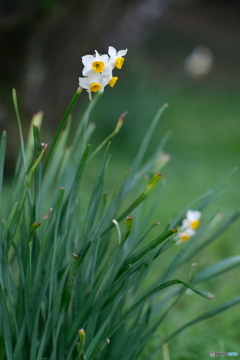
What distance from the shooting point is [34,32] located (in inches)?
119

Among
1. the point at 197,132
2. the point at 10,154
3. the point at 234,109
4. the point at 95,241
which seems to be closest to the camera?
the point at 95,241

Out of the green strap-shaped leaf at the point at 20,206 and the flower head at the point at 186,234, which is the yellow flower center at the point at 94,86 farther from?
the flower head at the point at 186,234

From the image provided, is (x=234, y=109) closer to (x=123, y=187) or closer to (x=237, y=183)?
(x=237, y=183)

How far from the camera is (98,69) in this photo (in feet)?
2.88

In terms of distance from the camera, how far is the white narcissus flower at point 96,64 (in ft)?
2.86

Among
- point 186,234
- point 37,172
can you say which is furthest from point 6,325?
point 186,234

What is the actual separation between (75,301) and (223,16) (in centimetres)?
933

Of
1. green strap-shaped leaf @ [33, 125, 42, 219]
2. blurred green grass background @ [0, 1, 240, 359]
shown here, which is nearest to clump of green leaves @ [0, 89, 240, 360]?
green strap-shaped leaf @ [33, 125, 42, 219]

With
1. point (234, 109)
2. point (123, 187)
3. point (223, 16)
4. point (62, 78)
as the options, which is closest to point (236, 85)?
point (234, 109)

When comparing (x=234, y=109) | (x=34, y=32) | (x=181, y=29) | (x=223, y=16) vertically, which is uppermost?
(x=223, y=16)

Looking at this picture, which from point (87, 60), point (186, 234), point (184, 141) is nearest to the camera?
point (87, 60)

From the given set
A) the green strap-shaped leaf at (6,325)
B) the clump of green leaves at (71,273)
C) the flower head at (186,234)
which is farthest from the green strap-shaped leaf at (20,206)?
the flower head at (186,234)

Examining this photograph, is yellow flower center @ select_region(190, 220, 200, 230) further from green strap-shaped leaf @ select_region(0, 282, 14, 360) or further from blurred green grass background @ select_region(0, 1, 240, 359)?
green strap-shaped leaf @ select_region(0, 282, 14, 360)

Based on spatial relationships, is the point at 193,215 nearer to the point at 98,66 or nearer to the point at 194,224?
the point at 194,224
